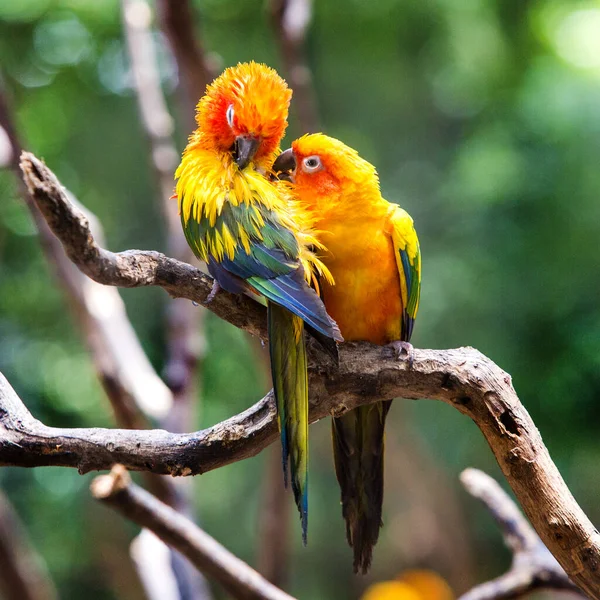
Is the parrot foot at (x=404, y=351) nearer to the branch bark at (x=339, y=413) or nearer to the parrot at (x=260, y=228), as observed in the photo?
the branch bark at (x=339, y=413)

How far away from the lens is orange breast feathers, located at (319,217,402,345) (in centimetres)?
125

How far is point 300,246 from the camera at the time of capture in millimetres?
1148

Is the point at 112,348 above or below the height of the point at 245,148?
above

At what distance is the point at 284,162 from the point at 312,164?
0.05m

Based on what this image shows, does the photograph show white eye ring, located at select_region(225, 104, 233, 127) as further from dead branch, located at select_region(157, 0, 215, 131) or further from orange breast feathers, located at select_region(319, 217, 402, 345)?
dead branch, located at select_region(157, 0, 215, 131)

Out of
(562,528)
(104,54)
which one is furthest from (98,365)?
(104,54)

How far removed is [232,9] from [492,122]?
142 centimetres

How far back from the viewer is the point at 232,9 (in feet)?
12.0

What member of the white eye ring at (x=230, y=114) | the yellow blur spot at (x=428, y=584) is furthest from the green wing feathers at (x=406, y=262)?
the yellow blur spot at (x=428, y=584)

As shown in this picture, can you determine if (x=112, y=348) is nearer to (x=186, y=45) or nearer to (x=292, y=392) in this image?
(x=186, y=45)

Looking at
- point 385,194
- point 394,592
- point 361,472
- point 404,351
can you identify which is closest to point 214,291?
point 404,351

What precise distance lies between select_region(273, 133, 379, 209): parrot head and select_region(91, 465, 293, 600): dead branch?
0.76 meters

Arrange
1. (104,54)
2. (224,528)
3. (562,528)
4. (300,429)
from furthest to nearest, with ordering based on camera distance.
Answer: (224,528)
(104,54)
(562,528)
(300,429)

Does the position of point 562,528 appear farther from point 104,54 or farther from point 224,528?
point 104,54
